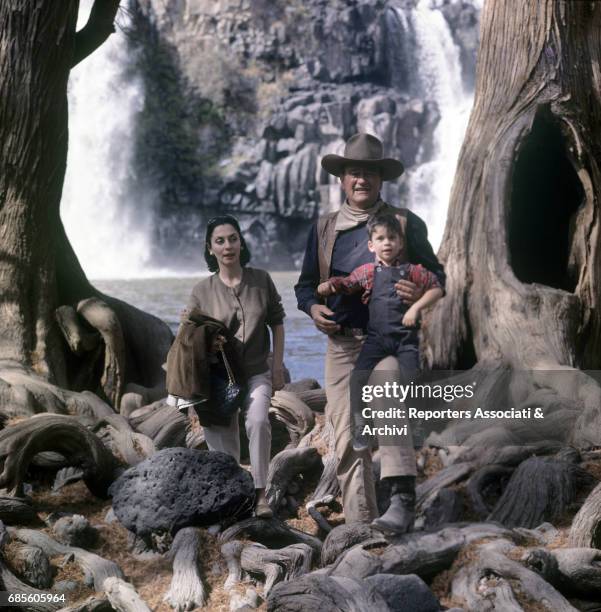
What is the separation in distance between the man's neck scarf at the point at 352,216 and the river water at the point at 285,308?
6.10 meters

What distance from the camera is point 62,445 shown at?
527 cm

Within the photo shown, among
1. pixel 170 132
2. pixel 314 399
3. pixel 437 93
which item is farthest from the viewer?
pixel 170 132

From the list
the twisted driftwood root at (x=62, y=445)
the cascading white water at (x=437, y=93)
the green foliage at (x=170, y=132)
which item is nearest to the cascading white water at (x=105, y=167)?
the green foliage at (x=170, y=132)

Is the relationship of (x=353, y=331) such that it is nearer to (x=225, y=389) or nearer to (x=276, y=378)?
(x=276, y=378)

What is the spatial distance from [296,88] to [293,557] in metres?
33.2

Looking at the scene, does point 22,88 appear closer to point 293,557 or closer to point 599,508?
point 293,557

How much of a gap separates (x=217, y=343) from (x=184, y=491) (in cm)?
80

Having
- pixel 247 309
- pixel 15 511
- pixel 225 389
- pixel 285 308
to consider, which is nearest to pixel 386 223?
pixel 247 309

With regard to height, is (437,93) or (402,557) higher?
(437,93)

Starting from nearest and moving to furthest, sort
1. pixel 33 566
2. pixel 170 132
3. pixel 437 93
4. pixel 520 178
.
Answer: pixel 33 566 < pixel 520 178 < pixel 437 93 < pixel 170 132

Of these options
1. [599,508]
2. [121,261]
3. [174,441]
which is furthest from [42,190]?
[121,261]

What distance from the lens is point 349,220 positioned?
3848 millimetres

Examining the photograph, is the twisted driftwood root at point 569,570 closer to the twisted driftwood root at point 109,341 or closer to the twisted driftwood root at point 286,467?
the twisted driftwood root at point 286,467

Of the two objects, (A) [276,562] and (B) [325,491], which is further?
(B) [325,491]
